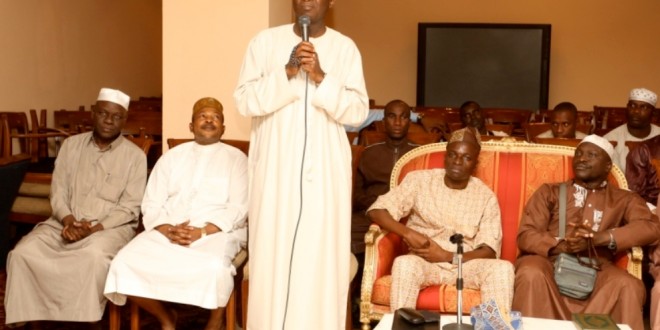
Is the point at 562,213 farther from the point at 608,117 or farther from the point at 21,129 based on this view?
the point at 608,117

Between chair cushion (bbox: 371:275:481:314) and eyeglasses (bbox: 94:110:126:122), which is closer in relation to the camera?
chair cushion (bbox: 371:275:481:314)

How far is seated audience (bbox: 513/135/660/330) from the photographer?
12.7ft

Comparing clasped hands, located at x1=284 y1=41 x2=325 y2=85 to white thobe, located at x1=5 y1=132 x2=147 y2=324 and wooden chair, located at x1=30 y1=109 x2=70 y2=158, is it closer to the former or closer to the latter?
white thobe, located at x1=5 y1=132 x2=147 y2=324

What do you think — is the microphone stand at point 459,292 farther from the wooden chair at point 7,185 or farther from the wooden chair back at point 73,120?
the wooden chair back at point 73,120

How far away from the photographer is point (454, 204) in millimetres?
4270

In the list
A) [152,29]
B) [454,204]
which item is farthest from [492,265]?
[152,29]

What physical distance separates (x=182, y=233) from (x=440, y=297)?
130 centimetres

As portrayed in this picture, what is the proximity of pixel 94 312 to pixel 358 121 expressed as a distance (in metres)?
1.65

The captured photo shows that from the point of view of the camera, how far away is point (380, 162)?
17.1 ft

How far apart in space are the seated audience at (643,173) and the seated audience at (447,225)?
1.11 m

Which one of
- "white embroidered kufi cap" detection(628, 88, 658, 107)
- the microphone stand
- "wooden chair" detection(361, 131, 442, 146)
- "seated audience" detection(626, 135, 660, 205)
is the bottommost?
the microphone stand

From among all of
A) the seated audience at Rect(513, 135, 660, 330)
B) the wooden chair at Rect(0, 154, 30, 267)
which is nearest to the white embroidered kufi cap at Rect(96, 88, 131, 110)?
the wooden chair at Rect(0, 154, 30, 267)

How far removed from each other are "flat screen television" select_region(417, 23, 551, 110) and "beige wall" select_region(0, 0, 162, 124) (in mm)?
4095

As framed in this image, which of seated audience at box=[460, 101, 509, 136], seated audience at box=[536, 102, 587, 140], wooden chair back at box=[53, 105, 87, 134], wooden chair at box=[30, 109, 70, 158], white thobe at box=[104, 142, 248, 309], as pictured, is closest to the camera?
white thobe at box=[104, 142, 248, 309]
